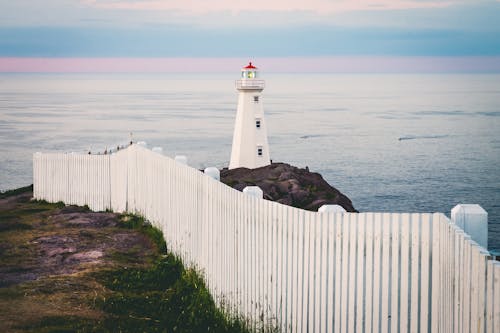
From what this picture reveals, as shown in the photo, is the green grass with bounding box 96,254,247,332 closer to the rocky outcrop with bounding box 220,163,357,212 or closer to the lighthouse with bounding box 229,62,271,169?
the rocky outcrop with bounding box 220,163,357,212


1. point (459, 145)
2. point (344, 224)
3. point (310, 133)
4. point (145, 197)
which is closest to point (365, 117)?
point (310, 133)

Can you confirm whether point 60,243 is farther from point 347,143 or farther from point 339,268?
point 347,143

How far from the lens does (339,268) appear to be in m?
6.25

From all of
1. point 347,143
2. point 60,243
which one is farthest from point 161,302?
point 347,143

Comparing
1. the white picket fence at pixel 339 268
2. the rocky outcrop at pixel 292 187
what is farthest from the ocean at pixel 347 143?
the white picket fence at pixel 339 268

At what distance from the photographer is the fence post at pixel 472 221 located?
18.6ft

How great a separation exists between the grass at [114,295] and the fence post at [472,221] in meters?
2.85

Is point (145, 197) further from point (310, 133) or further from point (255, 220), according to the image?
point (310, 133)

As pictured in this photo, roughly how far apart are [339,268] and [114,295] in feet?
13.2

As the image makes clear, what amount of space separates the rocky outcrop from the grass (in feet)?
46.1

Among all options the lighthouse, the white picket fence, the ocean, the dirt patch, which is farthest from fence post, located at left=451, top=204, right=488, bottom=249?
the lighthouse

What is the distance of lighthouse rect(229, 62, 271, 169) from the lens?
44.5 metres

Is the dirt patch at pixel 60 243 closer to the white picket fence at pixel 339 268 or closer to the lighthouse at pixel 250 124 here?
the white picket fence at pixel 339 268

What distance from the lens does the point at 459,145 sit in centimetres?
8331
